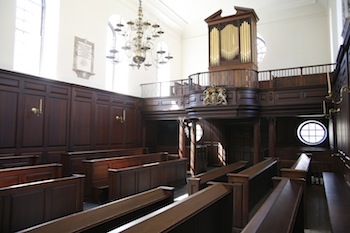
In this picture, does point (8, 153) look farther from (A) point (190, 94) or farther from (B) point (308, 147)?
(B) point (308, 147)

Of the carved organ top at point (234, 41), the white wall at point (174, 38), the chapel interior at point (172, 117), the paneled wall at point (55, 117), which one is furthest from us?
the carved organ top at point (234, 41)

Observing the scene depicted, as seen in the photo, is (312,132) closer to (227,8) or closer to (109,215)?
(227,8)

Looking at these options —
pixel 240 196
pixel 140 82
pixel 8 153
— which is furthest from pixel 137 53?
pixel 140 82

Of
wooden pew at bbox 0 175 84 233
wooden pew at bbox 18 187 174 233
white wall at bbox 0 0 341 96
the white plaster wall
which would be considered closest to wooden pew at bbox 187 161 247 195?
wooden pew at bbox 18 187 174 233

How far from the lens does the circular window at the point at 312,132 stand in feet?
39.9

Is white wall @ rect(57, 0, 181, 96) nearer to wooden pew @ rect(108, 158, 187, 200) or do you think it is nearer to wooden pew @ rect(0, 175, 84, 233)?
wooden pew @ rect(108, 158, 187, 200)

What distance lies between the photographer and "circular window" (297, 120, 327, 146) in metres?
12.1

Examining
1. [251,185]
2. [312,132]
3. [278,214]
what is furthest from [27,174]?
[312,132]

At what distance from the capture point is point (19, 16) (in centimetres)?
846

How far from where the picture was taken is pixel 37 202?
4.35 metres

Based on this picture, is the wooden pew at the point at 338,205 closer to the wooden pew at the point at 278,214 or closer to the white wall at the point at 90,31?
the wooden pew at the point at 278,214

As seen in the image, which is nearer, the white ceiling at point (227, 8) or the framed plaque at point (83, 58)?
the framed plaque at point (83, 58)

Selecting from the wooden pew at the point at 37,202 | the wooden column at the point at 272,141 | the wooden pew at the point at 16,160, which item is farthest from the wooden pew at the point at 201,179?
the wooden pew at the point at 16,160

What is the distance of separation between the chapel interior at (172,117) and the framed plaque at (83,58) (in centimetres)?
5
